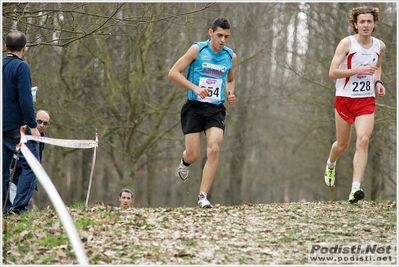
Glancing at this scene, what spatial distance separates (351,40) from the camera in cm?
962

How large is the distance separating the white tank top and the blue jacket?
414 cm

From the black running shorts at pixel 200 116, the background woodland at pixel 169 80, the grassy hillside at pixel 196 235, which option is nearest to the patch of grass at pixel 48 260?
the grassy hillside at pixel 196 235

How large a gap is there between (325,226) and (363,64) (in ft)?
8.26

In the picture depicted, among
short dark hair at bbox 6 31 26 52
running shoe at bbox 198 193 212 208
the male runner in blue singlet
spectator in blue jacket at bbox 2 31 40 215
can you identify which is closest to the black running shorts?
the male runner in blue singlet

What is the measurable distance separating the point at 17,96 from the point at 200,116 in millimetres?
2588

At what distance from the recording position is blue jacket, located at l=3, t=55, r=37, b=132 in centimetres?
809

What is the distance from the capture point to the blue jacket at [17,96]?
26.6 feet

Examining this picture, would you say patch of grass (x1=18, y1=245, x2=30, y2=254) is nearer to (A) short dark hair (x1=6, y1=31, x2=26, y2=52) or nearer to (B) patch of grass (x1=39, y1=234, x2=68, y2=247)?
(B) patch of grass (x1=39, y1=234, x2=68, y2=247)

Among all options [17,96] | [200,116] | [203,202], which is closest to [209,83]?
[200,116]

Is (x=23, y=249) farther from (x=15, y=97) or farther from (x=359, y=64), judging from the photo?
(x=359, y=64)

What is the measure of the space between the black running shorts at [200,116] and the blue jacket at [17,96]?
238 cm

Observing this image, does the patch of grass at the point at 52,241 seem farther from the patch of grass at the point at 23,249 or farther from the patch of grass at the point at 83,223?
the patch of grass at the point at 83,223

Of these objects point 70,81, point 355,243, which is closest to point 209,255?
point 355,243

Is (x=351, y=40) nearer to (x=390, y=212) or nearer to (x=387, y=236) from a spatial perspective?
(x=390, y=212)
